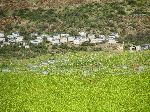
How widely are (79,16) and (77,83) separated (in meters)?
9.75

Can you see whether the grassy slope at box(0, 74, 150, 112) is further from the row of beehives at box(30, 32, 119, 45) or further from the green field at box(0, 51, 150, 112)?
the row of beehives at box(30, 32, 119, 45)

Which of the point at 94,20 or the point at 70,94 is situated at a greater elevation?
the point at 94,20

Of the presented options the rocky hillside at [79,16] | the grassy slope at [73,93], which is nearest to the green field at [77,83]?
the grassy slope at [73,93]

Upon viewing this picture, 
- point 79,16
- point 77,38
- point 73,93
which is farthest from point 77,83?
point 79,16

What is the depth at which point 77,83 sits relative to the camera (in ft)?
71.1

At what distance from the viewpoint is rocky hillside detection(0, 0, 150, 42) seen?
1128 inches

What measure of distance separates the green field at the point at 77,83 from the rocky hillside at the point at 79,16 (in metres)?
3.64

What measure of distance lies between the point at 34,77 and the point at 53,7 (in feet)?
34.9

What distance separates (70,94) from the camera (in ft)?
67.8

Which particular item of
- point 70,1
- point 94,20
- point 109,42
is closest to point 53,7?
point 70,1

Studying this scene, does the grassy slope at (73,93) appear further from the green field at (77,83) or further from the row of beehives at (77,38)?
the row of beehives at (77,38)

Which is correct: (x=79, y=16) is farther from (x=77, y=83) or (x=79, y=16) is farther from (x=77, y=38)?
(x=77, y=83)

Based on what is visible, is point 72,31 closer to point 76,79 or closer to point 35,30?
point 35,30

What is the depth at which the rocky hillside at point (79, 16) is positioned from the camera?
2864 centimetres
